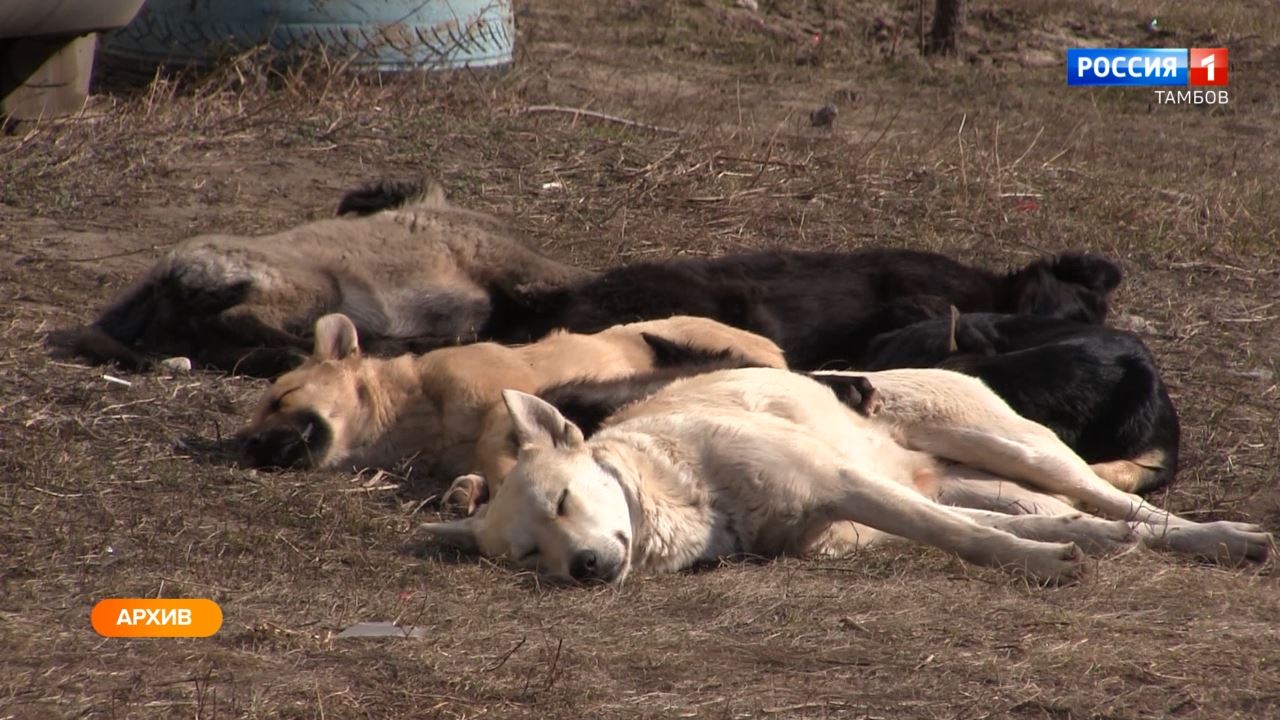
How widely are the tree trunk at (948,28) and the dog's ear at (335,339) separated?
11.3 m

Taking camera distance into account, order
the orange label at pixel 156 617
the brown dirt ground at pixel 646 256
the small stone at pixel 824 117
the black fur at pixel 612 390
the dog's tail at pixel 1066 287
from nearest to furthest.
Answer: the brown dirt ground at pixel 646 256
the orange label at pixel 156 617
the black fur at pixel 612 390
the dog's tail at pixel 1066 287
the small stone at pixel 824 117

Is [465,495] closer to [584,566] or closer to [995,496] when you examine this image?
[584,566]

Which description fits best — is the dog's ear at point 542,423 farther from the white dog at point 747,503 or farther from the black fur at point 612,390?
the black fur at point 612,390

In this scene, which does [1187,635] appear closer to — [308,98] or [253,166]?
[253,166]

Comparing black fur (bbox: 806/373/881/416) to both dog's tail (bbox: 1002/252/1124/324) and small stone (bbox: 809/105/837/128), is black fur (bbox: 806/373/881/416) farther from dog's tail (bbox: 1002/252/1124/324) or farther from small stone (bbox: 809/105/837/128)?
small stone (bbox: 809/105/837/128)

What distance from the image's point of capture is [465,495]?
5.77 m

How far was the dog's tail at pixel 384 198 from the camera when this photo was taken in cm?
879

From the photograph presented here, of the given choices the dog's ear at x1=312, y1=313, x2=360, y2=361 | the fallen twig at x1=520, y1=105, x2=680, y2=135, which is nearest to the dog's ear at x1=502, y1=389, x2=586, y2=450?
the dog's ear at x1=312, y1=313, x2=360, y2=361

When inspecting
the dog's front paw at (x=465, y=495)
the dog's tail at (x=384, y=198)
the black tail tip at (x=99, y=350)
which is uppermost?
the dog's tail at (x=384, y=198)

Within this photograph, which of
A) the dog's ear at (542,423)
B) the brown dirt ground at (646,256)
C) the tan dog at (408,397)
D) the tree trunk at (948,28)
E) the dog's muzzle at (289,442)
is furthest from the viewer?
the tree trunk at (948,28)

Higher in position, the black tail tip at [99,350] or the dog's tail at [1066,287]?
the black tail tip at [99,350]

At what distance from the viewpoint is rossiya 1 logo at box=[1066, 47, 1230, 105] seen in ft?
52.0

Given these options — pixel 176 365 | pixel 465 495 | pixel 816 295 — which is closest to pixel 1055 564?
pixel 465 495

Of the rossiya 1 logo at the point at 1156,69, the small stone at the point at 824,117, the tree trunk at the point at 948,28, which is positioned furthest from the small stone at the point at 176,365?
the tree trunk at the point at 948,28
